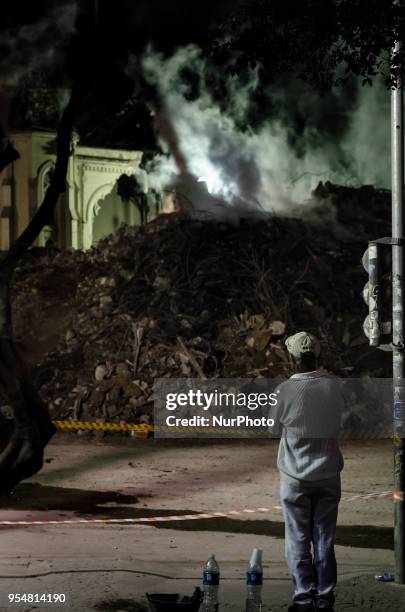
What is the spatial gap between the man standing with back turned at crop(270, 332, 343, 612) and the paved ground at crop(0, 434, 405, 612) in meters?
0.53

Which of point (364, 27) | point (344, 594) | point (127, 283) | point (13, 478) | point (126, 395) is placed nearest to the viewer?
point (344, 594)

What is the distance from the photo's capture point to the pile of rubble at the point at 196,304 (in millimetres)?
25125

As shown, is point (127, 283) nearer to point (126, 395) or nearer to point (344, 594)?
point (126, 395)

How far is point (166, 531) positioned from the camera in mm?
12367

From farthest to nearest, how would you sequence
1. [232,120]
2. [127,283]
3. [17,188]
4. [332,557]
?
[232,120], [17,188], [127,283], [332,557]

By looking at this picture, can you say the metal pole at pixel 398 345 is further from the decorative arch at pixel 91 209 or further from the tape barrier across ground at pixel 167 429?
the decorative arch at pixel 91 209

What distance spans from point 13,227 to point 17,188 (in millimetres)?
1498

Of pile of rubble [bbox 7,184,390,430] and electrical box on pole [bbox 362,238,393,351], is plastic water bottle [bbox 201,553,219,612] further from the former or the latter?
pile of rubble [bbox 7,184,390,430]

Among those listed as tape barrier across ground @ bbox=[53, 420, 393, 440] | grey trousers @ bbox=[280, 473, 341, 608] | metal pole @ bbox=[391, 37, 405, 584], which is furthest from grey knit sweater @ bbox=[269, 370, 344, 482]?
tape barrier across ground @ bbox=[53, 420, 393, 440]

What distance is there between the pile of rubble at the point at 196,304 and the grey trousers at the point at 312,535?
1544 cm

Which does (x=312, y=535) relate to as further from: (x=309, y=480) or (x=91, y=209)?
(x=91, y=209)

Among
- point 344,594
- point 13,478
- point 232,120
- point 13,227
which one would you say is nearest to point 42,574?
point 344,594

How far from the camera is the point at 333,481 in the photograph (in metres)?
8.12

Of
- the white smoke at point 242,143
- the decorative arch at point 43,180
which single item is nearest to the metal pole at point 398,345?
the decorative arch at point 43,180
